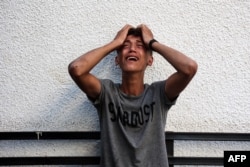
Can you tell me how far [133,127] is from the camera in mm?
Result: 1135

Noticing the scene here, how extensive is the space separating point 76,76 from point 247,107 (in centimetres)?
81

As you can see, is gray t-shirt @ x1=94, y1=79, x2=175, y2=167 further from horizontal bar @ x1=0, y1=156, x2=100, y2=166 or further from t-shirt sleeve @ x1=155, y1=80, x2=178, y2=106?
Answer: horizontal bar @ x1=0, y1=156, x2=100, y2=166

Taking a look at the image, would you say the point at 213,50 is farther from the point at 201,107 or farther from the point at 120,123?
the point at 120,123

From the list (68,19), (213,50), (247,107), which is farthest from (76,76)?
(247,107)

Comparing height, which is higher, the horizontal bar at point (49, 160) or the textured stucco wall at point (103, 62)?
the textured stucco wall at point (103, 62)

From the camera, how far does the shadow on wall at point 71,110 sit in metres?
1.28

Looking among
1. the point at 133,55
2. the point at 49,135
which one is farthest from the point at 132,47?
the point at 49,135

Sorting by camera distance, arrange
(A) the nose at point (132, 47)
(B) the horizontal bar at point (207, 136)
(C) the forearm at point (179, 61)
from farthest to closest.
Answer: (B) the horizontal bar at point (207, 136)
(A) the nose at point (132, 47)
(C) the forearm at point (179, 61)

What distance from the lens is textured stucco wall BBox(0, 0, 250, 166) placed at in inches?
50.3

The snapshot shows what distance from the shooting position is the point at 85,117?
1.28m

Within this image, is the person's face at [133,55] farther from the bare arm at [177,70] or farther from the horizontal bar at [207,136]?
the horizontal bar at [207,136]
